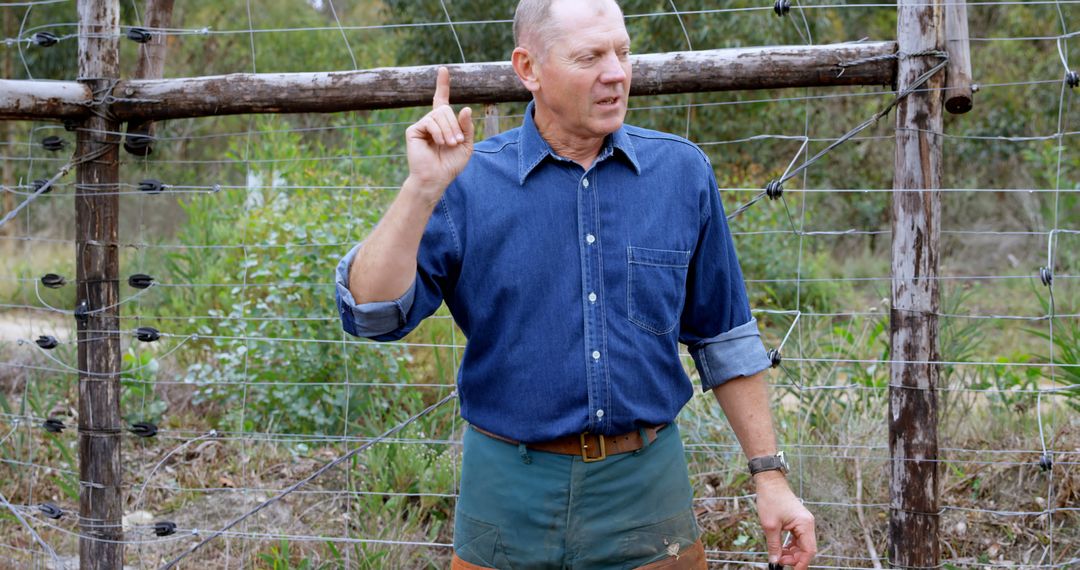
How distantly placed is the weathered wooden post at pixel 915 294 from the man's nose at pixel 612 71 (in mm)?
1325

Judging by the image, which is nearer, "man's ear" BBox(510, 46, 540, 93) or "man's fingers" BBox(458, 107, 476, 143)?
"man's fingers" BBox(458, 107, 476, 143)

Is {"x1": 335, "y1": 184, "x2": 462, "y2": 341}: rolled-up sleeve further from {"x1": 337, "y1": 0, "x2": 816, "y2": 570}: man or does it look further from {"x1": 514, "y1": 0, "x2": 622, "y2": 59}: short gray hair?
{"x1": 514, "y1": 0, "x2": 622, "y2": 59}: short gray hair

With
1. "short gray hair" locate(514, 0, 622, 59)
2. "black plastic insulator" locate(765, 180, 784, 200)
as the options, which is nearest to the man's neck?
"short gray hair" locate(514, 0, 622, 59)

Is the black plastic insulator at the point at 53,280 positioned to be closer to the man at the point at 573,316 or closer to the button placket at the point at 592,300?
the man at the point at 573,316

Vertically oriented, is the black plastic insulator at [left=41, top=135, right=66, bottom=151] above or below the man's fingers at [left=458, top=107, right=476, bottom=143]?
above

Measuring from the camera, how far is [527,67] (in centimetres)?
233

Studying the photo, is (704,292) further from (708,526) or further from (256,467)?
(256,467)

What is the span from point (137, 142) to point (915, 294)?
8.78 feet

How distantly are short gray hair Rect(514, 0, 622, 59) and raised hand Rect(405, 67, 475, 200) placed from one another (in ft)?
1.02

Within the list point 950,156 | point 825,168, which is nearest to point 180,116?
point 825,168

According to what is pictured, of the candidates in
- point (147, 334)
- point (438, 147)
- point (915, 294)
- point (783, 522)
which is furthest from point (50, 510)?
point (915, 294)

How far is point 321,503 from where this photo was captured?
4.50 m

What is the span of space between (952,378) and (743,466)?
4.06 feet

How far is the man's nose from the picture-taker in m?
2.21
